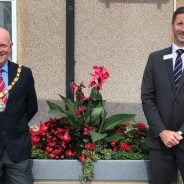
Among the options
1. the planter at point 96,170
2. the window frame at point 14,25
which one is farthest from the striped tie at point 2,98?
the window frame at point 14,25

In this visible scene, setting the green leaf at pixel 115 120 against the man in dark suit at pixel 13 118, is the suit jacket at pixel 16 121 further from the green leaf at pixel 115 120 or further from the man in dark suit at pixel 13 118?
the green leaf at pixel 115 120

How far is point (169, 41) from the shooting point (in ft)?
17.8

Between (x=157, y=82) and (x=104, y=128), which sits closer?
(x=157, y=82)

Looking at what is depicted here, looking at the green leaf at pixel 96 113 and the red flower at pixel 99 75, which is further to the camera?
the green leaf at pixel 96 113

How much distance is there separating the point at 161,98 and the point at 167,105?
0.08 m

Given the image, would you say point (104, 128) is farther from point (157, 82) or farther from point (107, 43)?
point (107, 43)

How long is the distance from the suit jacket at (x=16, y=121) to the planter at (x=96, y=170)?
0.54m

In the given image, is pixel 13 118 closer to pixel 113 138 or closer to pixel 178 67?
pixel 113 138

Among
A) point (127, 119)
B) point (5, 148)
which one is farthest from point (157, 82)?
point (5, 148)

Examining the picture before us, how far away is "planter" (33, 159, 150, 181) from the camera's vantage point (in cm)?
398

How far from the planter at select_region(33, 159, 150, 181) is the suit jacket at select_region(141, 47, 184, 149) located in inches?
20.5

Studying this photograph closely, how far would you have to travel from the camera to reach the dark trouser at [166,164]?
135 inches

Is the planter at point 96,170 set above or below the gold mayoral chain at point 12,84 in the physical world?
below

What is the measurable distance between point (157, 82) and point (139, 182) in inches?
42.0
